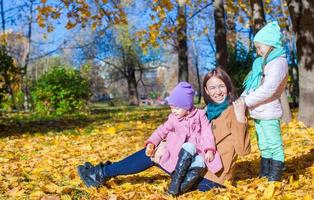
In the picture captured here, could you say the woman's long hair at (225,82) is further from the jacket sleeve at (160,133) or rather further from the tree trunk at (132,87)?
the tree trunk at (132,87)

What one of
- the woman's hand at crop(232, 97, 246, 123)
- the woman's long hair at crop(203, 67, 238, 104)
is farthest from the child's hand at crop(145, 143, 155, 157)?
the woman's hand at crop(232, 97, 246, 123)

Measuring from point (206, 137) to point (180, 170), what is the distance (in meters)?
0.39

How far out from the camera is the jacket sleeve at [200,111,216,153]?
15.4ft

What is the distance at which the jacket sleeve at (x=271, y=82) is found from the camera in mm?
4602

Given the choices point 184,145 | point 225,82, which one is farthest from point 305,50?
point 184,145

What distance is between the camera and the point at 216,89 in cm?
482

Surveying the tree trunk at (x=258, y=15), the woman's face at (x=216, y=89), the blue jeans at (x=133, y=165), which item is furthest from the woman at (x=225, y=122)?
the tree trunk at (x=258, y=15)

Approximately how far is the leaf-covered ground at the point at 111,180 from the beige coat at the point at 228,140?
0.17 metres

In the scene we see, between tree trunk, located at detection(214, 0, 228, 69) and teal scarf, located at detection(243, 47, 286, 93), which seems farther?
tree trunk, located at detection(214, 0, 228, 69)

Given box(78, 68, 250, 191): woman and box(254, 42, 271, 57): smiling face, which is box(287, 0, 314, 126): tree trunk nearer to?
box(254, 42, 271, 57): smiling face

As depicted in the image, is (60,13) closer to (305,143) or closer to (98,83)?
(305,143)

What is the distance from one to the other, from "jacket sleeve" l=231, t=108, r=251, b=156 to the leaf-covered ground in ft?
1.29

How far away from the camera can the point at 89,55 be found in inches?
1982

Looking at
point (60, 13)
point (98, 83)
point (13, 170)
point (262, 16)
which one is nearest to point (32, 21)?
point (60, 13)
